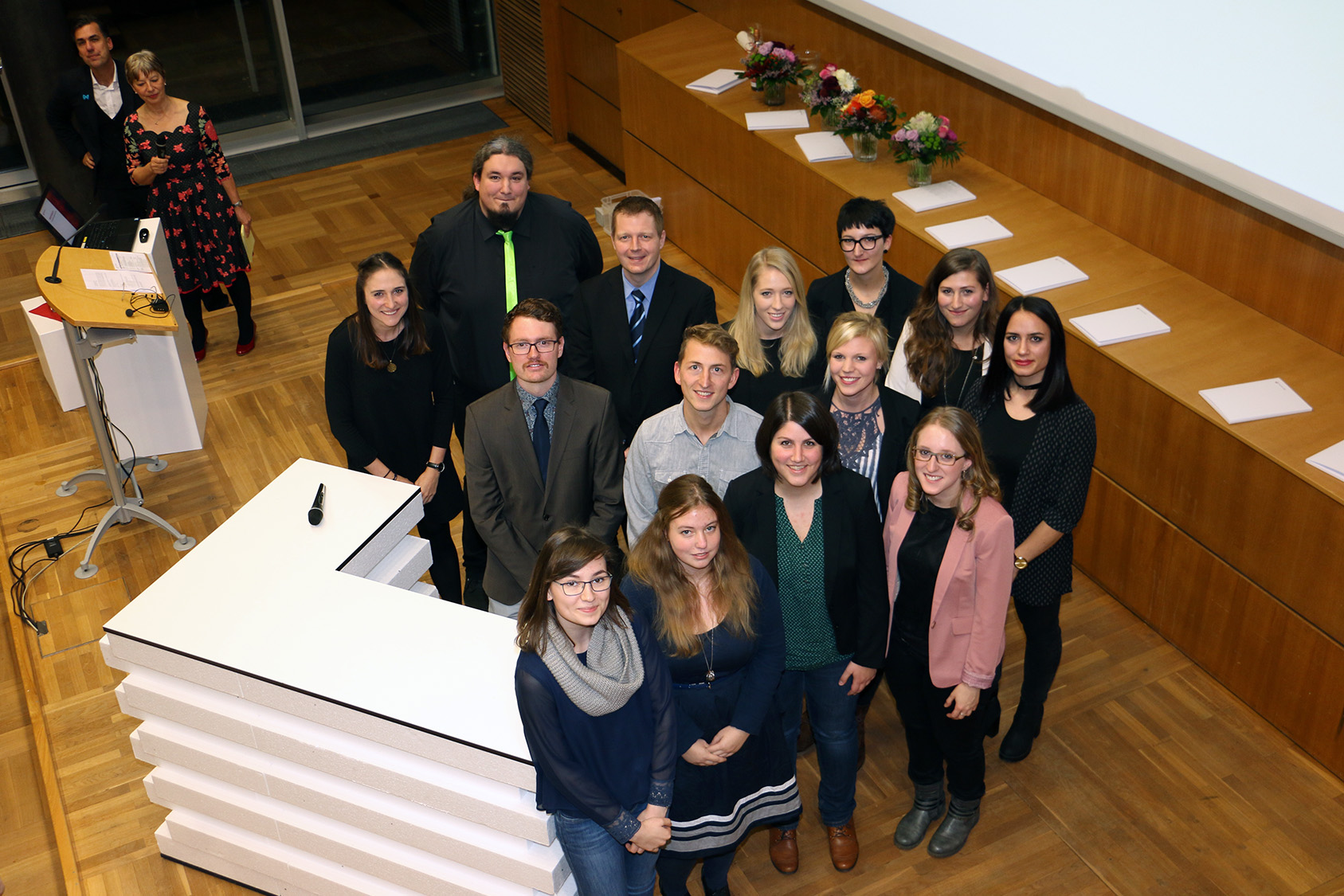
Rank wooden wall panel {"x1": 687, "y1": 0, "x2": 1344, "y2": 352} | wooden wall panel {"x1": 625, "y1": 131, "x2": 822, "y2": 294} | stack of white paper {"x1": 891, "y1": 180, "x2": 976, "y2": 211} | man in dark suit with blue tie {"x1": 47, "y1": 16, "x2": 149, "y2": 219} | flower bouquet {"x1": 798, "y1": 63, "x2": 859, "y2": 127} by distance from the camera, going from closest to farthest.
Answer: wooden wall panel {"x1": 687, "y1": 0, "x2": 1344, "y2": 352}
stack of white paper {"x1": 891, "y1": 180, "x2": 976, "y2": 211}
flower bouquet {"x1": 798, "y1": 63, "x2": 859, "y2": 127}
man in dark suit with blue tie {"x1": 47, "y1": 16, "x2": 149, "y2": 219}
wooden wall panel {"x1": 625, "y1": 131, "x2": 822, "y2": 294}

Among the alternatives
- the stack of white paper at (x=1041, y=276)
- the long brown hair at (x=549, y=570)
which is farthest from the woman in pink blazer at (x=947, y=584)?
the stack of white paper at (x=1041, y=276)

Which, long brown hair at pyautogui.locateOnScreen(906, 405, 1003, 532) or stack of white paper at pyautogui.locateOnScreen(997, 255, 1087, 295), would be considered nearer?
long brown hair at pyautogui.locateOnScreen(906, 405, 1003, 532)

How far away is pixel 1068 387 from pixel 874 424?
540 mm

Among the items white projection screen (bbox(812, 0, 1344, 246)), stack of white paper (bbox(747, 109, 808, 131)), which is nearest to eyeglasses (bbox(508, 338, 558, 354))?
white projection screen (bbox(812, 0, 1344, 246))

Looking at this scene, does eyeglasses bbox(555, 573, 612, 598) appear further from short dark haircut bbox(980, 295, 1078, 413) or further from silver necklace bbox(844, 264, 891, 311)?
silver necklace bbox(844, 264, 891, 311)

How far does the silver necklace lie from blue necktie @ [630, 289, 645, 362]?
68 cm

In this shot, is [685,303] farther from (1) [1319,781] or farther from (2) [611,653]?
(1) [1319,781]

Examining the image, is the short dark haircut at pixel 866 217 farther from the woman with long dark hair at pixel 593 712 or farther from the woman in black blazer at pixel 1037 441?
the woman with long dark hair at pixel 593 712

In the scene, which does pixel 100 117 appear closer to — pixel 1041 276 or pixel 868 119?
pixel 868 119

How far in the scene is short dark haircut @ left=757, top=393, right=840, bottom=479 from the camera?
2.94 m

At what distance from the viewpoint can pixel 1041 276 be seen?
15.1 ft

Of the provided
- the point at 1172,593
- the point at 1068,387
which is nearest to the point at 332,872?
the point at 1068,387

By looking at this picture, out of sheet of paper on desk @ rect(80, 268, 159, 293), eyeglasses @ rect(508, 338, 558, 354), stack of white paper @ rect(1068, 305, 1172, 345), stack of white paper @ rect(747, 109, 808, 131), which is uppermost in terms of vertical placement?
eyeglasses @ rect(508, 338, 558, 354)

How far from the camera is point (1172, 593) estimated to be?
4.21 metres
